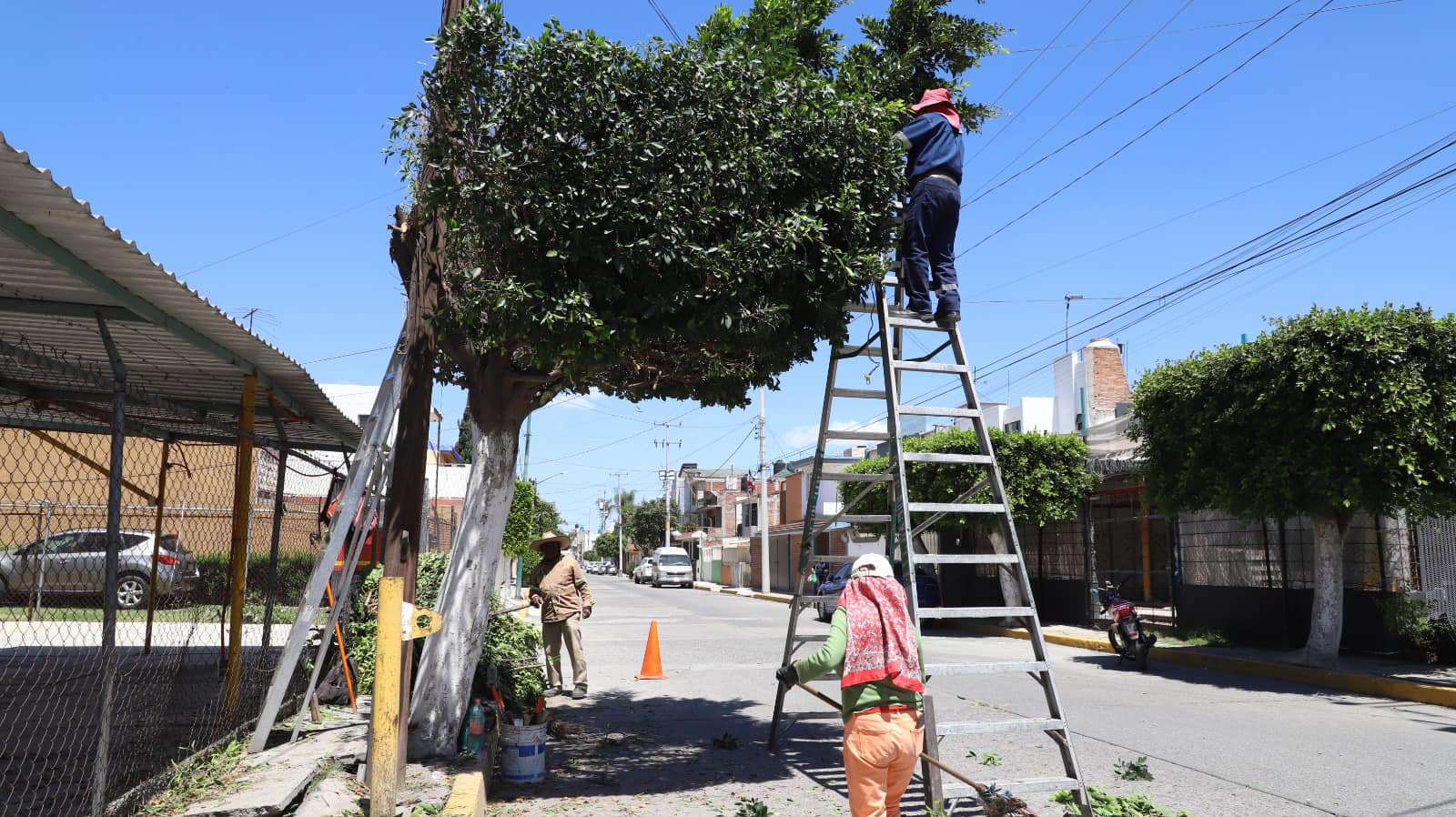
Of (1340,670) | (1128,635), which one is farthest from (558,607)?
(1340,670)

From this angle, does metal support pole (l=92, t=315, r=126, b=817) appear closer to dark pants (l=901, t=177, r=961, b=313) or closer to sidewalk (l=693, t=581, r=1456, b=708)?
dark pants (l=901, t=177, r=961, b=313)

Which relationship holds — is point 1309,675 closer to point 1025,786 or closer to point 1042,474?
point 1042,474

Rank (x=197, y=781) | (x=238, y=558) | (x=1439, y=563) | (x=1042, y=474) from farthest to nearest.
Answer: (x=1042, y=474)
(x=1439, y=563)
(x=238, y=558)
(x=197, y=781)

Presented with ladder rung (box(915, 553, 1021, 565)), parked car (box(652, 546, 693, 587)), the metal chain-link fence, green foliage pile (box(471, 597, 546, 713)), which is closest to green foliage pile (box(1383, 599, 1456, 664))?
ladder rung (box(915, 553, 1021, 565))

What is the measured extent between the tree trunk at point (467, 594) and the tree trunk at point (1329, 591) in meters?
11.2

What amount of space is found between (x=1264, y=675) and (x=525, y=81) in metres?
12.8

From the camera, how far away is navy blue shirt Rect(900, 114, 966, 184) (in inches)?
255

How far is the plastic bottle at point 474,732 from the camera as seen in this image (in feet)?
22.2

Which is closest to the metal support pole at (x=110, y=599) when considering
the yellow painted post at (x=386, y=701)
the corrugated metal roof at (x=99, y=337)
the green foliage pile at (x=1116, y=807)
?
the corrugated metal roof at (x=99, y=337)

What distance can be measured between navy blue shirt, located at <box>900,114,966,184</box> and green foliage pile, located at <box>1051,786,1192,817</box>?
3918 millimetres

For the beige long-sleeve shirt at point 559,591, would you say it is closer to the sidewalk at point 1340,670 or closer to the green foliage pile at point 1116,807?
the green foliage pile at point 1116,807

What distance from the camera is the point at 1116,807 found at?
5.45m

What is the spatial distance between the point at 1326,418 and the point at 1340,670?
3.51 metres

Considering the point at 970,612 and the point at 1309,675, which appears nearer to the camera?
the point at 970,612
